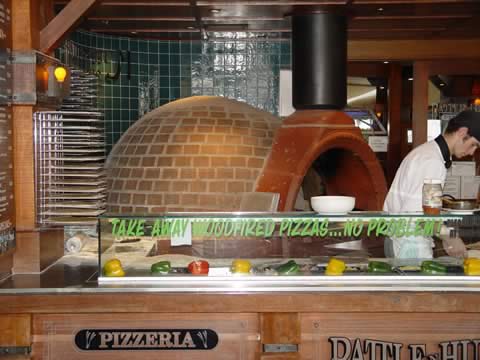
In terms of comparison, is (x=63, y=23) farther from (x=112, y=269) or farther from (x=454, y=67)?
(x=454, y=67)

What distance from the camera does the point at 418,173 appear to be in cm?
355

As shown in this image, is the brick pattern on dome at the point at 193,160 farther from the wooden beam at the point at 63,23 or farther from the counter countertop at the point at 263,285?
the counter countertop at the point at 263,285

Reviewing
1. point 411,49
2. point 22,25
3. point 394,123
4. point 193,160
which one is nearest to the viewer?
point 22,25

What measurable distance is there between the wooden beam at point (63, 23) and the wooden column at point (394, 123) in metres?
6.01

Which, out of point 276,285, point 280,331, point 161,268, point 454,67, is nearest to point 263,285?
point 276,285

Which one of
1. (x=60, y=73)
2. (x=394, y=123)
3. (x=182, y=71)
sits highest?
(x=182, y=71)

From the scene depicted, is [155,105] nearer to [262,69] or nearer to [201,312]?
[262,69]

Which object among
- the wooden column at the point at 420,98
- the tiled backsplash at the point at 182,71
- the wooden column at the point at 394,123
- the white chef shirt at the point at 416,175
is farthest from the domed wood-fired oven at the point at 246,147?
the wooden column at the point at 394,123

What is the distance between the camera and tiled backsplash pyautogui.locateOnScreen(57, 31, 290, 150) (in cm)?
689

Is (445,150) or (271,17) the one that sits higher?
(271,17)

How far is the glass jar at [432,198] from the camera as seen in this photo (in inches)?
118

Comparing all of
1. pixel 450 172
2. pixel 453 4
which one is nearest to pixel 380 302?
pixel 453 4

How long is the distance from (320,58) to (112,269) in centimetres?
285

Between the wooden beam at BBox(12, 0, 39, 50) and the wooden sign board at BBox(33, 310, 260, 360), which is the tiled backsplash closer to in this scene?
the wooden beam at BBox(12, 0, 39, 50)
